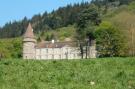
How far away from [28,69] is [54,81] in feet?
6.53

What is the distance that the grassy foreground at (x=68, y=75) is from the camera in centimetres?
1207

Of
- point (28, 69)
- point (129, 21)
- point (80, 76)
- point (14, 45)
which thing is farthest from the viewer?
point (14, 45)

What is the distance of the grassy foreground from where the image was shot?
12.1m

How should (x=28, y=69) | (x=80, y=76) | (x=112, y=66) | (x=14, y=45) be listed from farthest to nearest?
1. (x=14, y=45)
2. (x=112, y=66)
3. (x=28, y=69)
4. (x=80, y=76)

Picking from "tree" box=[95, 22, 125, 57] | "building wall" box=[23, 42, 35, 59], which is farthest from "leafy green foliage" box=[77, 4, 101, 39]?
"tree" box=[95, 22, 125, 57]

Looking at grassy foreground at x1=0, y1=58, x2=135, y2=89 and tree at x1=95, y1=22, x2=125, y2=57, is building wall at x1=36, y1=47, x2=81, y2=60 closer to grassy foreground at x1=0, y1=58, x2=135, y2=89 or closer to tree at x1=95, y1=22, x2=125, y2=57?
tree at x1=95, y1=22, x2=125, y2=57

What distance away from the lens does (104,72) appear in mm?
13945

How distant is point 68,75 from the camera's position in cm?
1336

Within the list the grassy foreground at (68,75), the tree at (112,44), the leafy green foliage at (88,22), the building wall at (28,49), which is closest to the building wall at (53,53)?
the leafy green foliage at (88,22)

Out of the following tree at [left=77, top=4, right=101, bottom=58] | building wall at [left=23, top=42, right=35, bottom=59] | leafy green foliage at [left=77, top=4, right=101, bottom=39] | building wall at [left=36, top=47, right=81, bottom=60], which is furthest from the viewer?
building wall at [left=36, top=47, right=81, bottom=60]

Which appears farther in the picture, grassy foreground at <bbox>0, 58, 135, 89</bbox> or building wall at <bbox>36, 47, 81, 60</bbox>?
building wall at <bbox>36, 47, 81, 60</bbox>

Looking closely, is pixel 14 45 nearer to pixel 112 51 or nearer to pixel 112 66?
pixel 112 51

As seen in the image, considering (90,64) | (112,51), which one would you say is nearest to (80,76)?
(90,64)

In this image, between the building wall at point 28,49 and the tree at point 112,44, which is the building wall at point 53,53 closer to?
the building wall at point 28,49
